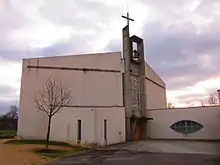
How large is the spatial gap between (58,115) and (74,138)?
2.80m

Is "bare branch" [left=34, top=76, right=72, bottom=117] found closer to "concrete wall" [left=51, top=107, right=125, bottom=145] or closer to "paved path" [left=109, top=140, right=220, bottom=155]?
"concrete wall" [left=51, top=107, right=125, bottom=145]

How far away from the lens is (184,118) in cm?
3250

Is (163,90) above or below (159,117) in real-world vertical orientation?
above

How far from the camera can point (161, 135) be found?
109 feet

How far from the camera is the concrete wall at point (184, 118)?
3111 centimetres

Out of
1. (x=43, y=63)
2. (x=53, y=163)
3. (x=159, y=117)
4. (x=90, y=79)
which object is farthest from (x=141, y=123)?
(x=53, y=163)

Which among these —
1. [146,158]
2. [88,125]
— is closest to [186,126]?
[88,125]

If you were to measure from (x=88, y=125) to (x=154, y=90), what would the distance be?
17631mm

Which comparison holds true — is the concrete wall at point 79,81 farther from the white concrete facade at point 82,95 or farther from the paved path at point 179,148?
the paved path at point 179,148

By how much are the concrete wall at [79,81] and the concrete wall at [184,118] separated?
5112 millimetres

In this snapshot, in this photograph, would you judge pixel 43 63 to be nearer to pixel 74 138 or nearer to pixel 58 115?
pixel 58 115

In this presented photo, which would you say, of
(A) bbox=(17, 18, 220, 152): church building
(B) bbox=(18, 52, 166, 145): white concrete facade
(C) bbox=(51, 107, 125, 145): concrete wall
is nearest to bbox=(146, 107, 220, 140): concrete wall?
(A) bbox=(17, 18, 220, 152): church building

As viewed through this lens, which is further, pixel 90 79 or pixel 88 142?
pixel 90 79

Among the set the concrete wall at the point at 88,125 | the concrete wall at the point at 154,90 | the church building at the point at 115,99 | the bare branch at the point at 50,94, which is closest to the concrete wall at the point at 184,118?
the church building at the point at 115,99
